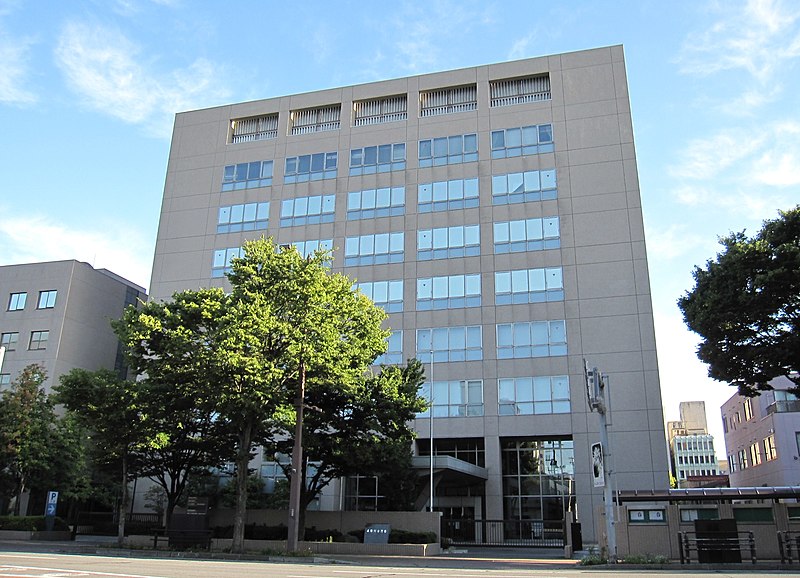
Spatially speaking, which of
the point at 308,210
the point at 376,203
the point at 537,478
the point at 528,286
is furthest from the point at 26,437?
the point at 528,286

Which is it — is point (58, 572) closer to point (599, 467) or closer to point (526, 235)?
point (599, 467)

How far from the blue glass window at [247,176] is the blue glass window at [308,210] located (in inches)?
123

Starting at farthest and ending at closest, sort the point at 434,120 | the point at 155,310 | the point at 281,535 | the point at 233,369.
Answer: the point at 434,120 → the point at 281,535 → the point at 155,310 → the point at 233,369

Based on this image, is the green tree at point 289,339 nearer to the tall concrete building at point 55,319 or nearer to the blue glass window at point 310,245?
the blue glass window at point 310,245

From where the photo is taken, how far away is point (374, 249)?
50094 mm

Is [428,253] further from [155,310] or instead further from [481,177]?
[155,310]

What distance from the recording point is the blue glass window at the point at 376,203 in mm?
50875

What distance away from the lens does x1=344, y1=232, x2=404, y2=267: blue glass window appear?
49.6 m

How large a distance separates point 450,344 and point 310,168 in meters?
18.6

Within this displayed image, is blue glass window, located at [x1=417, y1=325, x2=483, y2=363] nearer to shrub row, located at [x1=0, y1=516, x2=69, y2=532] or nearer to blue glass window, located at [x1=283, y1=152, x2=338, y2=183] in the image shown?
blue glass window, located at [x1=283, y1=152, x2=338, y2=183]

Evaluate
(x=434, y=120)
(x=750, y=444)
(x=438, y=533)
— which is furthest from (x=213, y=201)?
(x=750, y=444)

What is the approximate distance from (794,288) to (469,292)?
22262mm

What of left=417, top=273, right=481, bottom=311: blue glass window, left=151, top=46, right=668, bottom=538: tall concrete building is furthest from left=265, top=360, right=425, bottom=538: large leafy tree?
left=417, top=273, right=481, bottom=311: blue glass window

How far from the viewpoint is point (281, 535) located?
32.1m
